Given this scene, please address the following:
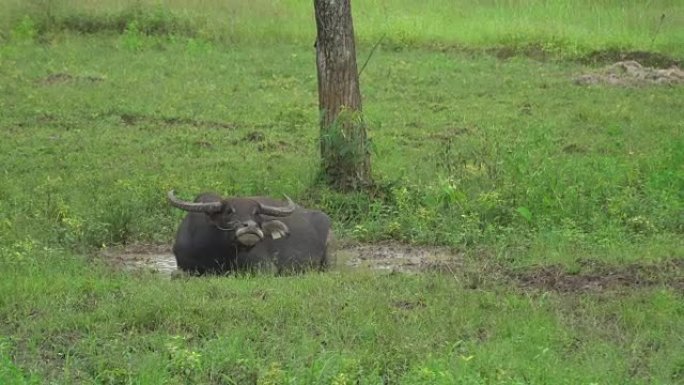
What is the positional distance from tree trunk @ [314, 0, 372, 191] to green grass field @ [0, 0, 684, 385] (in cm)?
23

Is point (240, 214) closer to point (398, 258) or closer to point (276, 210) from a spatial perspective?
point (276, 210)

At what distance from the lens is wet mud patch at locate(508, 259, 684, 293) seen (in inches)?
286

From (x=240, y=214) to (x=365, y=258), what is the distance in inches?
39.6

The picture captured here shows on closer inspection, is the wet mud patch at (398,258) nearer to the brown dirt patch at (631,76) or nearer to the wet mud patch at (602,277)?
the wet mud patch at (602,277)

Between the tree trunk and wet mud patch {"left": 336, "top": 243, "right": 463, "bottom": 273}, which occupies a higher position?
the tree trunk

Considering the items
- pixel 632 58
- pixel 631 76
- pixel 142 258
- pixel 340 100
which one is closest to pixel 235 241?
pixel 142 258

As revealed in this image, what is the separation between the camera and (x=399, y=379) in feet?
17.9

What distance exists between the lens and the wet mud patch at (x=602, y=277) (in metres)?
7.25

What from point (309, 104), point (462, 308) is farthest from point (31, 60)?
point (462, 308)

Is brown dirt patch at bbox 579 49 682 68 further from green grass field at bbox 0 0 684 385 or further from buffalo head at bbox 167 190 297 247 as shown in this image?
buffalo head at bbox 167 190 297 247

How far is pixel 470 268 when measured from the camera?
7.72 m

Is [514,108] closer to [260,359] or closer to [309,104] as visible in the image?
[309,104]

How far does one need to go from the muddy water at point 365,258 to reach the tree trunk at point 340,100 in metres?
1.11

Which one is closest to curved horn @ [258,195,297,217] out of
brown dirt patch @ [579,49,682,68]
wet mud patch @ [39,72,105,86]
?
wet mud patch @ [39,72,105,86]
